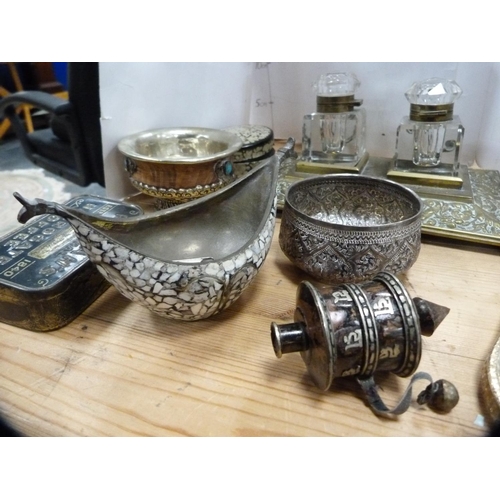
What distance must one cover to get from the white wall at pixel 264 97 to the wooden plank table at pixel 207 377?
563 millimetres

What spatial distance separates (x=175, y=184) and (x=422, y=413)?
67cm

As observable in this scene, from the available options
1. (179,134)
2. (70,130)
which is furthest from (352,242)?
(70,130)

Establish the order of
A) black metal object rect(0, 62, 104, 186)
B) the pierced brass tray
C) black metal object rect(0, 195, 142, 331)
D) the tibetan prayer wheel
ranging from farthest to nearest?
black metal object rect(0, 62, 104, 186), the pierced brass tray, black metal object rect(0, 195, 142, 331), the tibetan prayer wheel

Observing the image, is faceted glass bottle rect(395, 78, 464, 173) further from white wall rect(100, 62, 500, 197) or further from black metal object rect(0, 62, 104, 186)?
black metal object rect(0, 62, 104, 186)

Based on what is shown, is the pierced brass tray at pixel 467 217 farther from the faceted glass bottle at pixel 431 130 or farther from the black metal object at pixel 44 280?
the black metal object at pixel 44 280

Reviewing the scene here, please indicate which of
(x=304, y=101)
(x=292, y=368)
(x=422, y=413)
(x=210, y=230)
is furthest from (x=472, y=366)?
(x=304, y=101)

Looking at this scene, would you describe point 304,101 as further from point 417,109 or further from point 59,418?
point 59,418

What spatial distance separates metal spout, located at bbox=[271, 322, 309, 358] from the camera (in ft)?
1.78

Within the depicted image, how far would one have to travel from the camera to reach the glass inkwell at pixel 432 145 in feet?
3.29

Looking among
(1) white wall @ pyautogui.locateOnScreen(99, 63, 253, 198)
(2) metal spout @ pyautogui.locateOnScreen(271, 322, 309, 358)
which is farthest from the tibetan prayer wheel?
(1) white wall @ pyautogui.locateOnScreen(99, 63, 253, 198)

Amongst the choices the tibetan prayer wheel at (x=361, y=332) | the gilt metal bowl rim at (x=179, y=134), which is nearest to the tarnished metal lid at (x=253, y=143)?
the gilt metal bowl rim at (x=179, y=134)

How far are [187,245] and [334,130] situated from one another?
24.2 inches

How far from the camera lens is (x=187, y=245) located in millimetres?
807

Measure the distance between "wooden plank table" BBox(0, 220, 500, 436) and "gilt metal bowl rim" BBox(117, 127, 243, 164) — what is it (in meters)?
0.32
